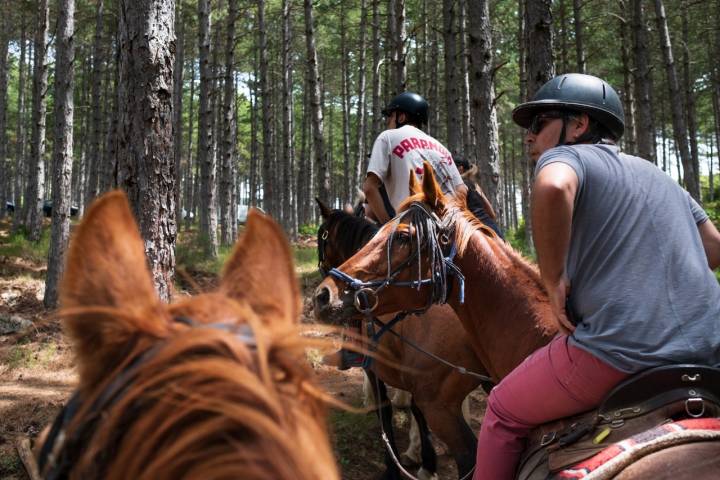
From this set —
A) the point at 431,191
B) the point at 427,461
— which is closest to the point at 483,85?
the point at 427,461

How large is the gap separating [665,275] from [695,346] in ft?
0.86

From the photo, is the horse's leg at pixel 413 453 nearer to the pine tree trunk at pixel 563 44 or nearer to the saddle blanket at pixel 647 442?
the saddle blanket at pixel 647 442

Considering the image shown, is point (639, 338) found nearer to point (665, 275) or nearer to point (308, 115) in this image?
point (665, 275)

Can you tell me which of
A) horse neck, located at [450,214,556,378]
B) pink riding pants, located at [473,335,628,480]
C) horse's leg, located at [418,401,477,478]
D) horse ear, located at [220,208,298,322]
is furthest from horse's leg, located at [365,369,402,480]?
horse ear, located at [220,208,298,322]

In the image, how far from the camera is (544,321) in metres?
2.95

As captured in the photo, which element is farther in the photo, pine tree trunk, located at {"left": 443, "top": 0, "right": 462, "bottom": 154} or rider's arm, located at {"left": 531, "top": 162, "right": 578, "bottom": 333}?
→ pine tree trunk, located at {"left": 443, "top": 0, "right": 462, "bottom": 154}

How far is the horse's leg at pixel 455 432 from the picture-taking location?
394 cm

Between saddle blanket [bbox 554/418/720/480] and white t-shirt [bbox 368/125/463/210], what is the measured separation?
9.96 ft

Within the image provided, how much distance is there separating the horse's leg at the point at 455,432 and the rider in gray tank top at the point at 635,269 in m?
2.01

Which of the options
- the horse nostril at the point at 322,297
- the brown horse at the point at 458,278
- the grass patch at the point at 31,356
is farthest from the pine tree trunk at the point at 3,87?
the brown horse at the point at 458,278

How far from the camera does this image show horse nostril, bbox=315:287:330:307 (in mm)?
3287

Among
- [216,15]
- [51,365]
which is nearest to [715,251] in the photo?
[51,365]

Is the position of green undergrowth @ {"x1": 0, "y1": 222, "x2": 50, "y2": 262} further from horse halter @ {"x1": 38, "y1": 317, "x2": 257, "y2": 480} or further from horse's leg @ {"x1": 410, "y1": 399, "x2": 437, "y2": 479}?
horse halter @ {"x1": 38, "y1": 317, "x2": 257, "y2": 480}

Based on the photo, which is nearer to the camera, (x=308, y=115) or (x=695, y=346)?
(x=695, y=346)
